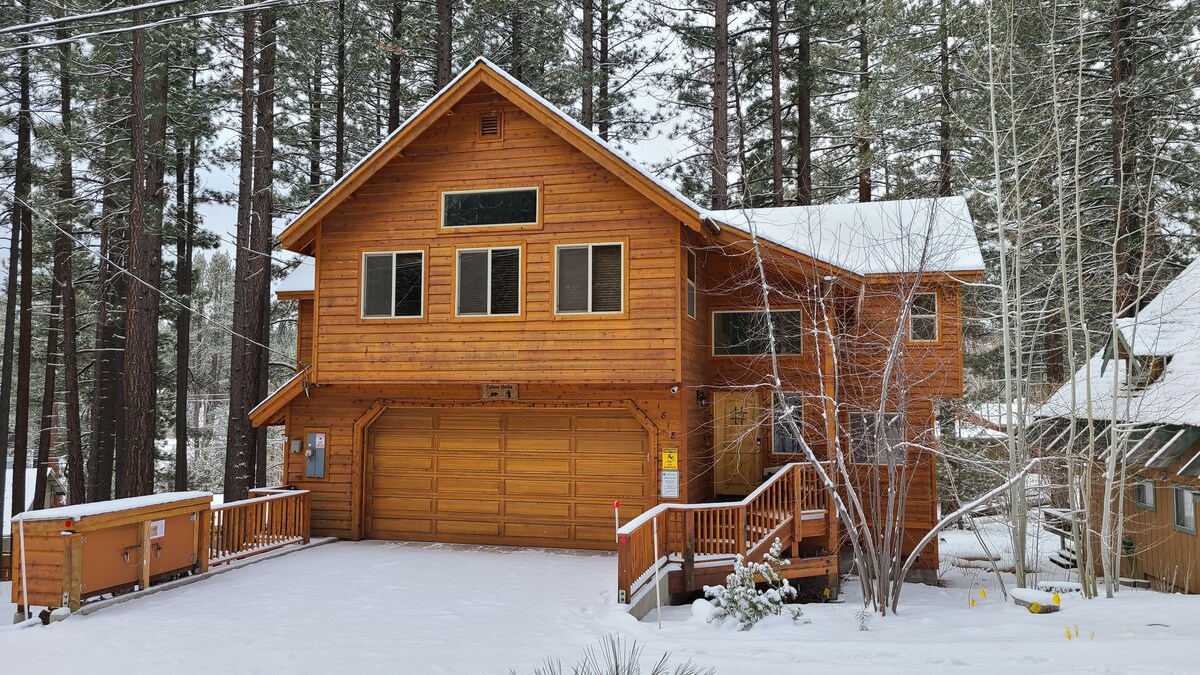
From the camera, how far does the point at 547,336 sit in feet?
39.8

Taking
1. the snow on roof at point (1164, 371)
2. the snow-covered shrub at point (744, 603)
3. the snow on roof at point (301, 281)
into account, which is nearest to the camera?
the snow-covered shrub at point (744, 603)

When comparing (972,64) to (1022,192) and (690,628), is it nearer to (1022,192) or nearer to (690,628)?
(1022,192)

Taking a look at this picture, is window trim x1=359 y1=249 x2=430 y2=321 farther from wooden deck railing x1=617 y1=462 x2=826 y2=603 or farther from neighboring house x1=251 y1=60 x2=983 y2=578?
wooden deck railing x1=617 y1=462 x2=826 y2=603

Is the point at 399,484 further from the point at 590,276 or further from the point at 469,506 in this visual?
the point at 590,276

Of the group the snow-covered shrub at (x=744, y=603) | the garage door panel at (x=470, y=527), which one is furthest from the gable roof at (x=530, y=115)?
the garage door panel at (x=470, y=527)

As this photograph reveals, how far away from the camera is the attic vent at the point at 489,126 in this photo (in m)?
12.7

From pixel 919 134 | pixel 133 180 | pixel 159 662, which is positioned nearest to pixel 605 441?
pixel 159 662

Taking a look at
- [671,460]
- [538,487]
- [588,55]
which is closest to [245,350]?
[538,487]

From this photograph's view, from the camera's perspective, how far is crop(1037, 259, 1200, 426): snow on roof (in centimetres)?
1162

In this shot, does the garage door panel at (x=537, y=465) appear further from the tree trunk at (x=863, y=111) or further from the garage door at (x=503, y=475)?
the tree trunk at (x=863, y=111)

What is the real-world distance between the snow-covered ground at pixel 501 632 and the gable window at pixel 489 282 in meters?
3.91

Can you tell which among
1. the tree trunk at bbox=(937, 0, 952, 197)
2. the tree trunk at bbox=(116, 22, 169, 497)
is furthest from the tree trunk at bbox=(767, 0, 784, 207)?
the tree trunk at bbox=(116, 22, 169, 497)

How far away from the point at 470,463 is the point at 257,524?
3335 mm

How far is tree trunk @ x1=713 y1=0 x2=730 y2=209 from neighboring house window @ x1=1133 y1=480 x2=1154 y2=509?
1017 centimetres
